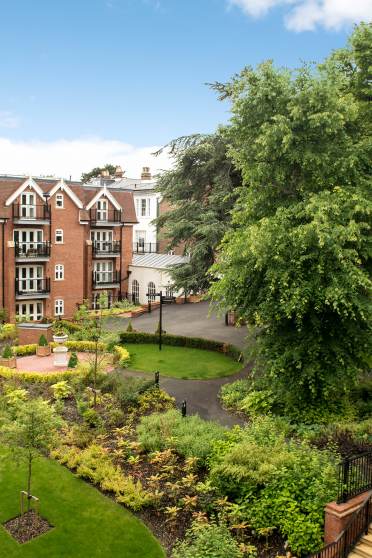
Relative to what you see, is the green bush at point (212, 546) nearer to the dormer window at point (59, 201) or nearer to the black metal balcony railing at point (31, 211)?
the black metal balcony railing at point (31, 211)

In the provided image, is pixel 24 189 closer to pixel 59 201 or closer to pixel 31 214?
pixel 31 214

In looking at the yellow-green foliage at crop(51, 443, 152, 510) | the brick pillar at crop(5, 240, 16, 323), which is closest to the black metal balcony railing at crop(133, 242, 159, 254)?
the brick pillar at crop(5, 240, 16, 323)

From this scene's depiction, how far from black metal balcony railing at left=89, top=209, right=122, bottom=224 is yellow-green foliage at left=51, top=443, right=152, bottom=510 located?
30515mm

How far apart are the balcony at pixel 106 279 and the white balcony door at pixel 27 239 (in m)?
6.01

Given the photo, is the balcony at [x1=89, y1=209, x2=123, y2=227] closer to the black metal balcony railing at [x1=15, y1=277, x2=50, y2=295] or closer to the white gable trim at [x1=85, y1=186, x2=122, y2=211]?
the white gable trim at [x1=85, y1=186, x2=122, y2=211]

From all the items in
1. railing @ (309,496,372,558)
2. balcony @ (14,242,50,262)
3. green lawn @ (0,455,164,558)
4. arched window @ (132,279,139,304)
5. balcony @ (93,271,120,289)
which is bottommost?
green lawn @ (0,455,164,558)

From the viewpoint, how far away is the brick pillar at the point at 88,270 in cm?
4419

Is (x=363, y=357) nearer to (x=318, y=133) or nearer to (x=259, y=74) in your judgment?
(x=318, y=133)

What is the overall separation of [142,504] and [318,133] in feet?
40.8

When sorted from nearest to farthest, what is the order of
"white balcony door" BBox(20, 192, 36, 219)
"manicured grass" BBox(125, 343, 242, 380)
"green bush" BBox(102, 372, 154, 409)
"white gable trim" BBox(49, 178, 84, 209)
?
"green bush" BBox(102, 372, 154, 409), "manicured grass" BBox(125, 343, 242, 380), "white balcony door" BBox(20, 192, 36, 219), "white gable trim" BBox(49, 178, 84, 209)

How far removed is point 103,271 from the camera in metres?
46.3

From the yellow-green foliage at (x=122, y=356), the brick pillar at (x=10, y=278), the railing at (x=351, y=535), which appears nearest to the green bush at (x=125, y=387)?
A: the yellow-green foliage at (x=122, y=356)

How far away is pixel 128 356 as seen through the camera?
2698 centimetres

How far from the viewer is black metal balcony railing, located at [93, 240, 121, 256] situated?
45200 millimetres
